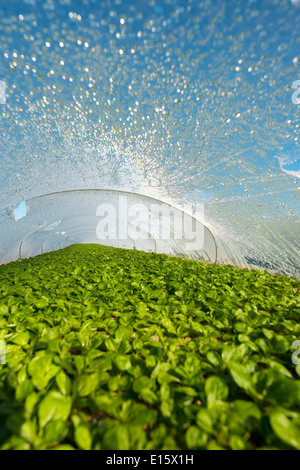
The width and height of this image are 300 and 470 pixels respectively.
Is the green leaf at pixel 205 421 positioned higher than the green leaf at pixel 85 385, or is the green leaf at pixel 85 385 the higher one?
the green leaf at pixel 85 385

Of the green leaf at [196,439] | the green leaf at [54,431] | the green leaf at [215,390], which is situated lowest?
the green leaf at [196,439]

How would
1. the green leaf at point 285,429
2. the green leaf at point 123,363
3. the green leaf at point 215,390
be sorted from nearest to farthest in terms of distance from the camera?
the green leaf at point 285,429
the green leaf at point 215,390
the green leaf at point 123,363

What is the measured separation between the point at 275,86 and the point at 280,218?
10.5 ft

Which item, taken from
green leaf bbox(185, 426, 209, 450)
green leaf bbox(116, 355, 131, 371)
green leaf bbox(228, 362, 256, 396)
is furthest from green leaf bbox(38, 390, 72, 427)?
green leaf bbox(228, 362, 256, 396)

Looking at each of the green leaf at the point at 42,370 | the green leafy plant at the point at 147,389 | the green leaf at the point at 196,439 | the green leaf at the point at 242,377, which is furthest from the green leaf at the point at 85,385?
the green leaf at the point at 242,377

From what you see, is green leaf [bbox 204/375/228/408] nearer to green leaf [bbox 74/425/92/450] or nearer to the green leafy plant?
the green leafy plant

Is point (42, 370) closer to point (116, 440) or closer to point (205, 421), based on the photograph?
point (116, 440)

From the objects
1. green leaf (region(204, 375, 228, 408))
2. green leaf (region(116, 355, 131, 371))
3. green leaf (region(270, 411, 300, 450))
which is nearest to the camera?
green leaf (region(270, 411, 300, 450))

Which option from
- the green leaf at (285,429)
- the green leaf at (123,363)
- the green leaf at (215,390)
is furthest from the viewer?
the green leaf at (123,363)

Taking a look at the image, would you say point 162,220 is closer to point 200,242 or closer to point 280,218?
point 200,242

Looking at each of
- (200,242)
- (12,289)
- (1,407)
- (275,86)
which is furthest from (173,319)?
(200,242)

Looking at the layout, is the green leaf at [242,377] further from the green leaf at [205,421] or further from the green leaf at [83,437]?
the green leaf at [83,437]

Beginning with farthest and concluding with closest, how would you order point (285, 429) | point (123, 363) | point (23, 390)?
point (123, 363) < point (23, 390) < point (285, 429)

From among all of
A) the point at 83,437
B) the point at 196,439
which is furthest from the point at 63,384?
the point at 196,439
